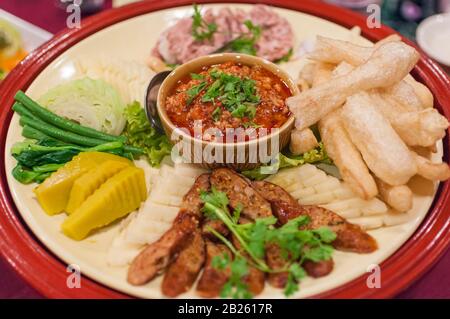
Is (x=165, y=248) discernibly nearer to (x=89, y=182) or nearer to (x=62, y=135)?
(x=89, y=182)

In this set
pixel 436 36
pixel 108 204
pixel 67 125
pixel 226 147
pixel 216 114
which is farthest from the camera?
pixel 436 36

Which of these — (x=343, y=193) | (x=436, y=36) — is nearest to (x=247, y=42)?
(x=343, y=193)

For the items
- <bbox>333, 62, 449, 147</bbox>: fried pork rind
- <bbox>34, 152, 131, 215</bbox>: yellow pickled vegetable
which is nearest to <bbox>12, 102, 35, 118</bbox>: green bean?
<bbox>34, 152, 131, 215</bbox>: yellow pickled vegetable

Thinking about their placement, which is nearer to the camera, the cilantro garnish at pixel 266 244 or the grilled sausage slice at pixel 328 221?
the cilantro garnish at pixel 266 244

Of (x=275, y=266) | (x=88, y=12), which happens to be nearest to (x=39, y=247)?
(x=275, y=266)

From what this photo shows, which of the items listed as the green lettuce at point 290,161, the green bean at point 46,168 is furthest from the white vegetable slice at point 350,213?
the green bean at point 46,168

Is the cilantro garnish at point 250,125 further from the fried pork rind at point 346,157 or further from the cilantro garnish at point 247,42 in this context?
the cilantro garnish at point 247,42
